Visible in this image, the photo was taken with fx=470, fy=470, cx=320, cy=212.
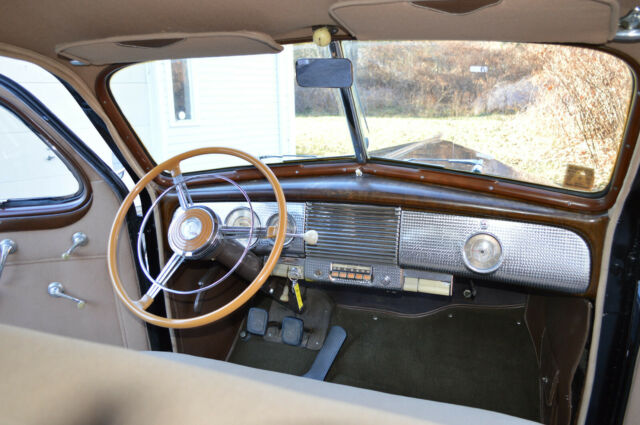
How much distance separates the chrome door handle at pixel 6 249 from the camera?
7.12 ft

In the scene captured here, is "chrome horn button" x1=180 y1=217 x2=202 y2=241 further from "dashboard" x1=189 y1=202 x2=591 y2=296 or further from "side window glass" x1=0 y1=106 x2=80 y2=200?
"side window glass" x1=0 y1=106 x2=80 y2=200

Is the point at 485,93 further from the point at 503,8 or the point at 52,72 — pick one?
the point at 52,72

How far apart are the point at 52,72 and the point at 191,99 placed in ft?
3.43

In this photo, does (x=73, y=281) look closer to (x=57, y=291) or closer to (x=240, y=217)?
(x=57, y=291)

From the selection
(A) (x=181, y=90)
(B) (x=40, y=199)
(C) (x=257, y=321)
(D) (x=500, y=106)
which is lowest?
(C) (x=257, y=321)

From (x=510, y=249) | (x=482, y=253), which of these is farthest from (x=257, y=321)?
(x=510, y=249)

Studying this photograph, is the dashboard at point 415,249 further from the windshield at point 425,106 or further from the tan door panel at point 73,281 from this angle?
the tan door panel at point 73,281

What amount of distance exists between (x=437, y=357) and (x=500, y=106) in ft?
5.14

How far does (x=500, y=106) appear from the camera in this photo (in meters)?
2.00

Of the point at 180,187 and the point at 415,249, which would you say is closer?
the point at 180,187

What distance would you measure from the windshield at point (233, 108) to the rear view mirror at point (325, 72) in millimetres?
94

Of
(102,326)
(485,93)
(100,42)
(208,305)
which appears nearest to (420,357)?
(208,305)

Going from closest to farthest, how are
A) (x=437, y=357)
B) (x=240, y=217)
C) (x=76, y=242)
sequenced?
(x=76, y=242) → (x=240, y=217) → (x=437, y=357)

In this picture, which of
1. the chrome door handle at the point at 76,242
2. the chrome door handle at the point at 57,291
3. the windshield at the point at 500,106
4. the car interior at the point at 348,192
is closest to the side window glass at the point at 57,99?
the car interior at the point at 348,192
